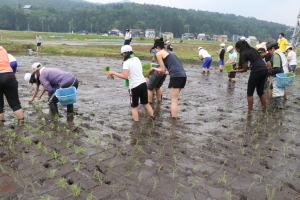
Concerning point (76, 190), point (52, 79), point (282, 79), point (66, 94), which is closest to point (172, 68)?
point (66, 94)

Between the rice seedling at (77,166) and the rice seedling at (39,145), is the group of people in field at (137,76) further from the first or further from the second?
the rice seedling at (77,166)

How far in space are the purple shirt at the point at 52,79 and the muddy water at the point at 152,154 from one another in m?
0.72

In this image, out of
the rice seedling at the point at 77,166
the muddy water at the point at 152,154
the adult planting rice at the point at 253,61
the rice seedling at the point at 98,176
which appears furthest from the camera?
the adult planting rice at the point at 253,61

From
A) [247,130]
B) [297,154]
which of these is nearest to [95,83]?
[247,130]

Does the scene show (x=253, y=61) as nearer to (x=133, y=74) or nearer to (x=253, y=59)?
(x=253, y=59)

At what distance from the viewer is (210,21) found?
546 feet

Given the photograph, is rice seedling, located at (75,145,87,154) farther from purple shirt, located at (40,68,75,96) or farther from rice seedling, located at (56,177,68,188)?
purple shirt, located at (40,68,75,96)

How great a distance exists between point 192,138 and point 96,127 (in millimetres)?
1954

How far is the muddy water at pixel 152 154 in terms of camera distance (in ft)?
11.8

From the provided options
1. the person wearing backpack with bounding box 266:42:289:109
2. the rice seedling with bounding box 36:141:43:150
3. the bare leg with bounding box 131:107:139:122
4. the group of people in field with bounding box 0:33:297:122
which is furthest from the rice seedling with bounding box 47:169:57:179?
the person wearing backpack with bounding box 266:42:289:109

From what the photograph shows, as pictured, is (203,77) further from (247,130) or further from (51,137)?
(51,137)

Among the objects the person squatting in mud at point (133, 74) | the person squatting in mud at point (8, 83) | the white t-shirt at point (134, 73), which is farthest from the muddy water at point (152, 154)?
the white t-shirt at point (134, 73)

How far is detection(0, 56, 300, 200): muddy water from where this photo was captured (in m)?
3.60

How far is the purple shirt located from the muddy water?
0.72m
